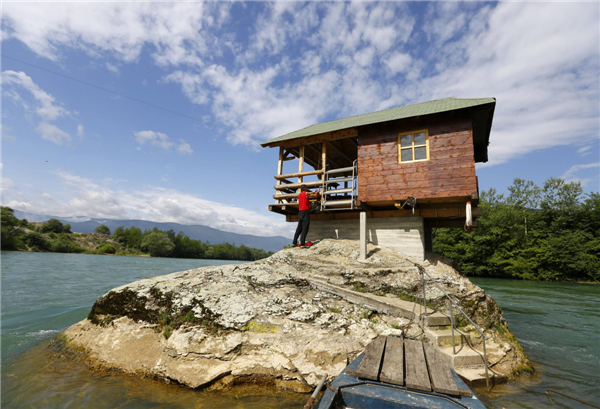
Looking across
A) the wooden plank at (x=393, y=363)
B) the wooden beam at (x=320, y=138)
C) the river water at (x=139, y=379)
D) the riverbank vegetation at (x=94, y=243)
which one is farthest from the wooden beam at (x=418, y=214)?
the riverbank vegetation at (x=94, y=243)

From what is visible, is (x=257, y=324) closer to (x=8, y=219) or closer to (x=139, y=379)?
(x=139, y=379)

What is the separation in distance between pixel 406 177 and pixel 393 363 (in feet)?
26.8

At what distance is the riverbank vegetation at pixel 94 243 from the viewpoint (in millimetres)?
63844

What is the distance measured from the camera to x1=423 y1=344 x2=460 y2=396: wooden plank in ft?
11.7

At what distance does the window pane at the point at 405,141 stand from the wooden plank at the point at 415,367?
8.22 metres

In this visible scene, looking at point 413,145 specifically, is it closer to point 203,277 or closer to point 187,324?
point 203,277

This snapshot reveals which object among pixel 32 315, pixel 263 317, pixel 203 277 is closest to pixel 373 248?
pixel 263 317

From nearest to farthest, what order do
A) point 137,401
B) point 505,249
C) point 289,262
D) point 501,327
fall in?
point 137,401
point 501,327
point 289,262
point 505,249

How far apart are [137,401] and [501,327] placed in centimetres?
1051

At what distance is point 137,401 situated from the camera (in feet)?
17.9

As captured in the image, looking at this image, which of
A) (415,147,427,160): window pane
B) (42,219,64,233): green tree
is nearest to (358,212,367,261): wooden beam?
(415,147,427,160): window pane

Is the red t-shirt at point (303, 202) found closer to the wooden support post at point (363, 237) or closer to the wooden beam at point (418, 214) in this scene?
the wooden beam at point (418, 214)

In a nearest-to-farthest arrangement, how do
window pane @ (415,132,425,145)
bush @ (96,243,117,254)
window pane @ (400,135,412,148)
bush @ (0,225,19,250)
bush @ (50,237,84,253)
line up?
window pane @ (415,132,425,145), window pane @ (400,135,412,148), bush @ (0,225,19,250), bush @ (50,237,84,253), bush @ (96,243,117,254)

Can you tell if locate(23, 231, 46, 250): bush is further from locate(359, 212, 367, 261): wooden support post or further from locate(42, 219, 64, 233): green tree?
locate(359, 212, 367, 261): wooden support post
